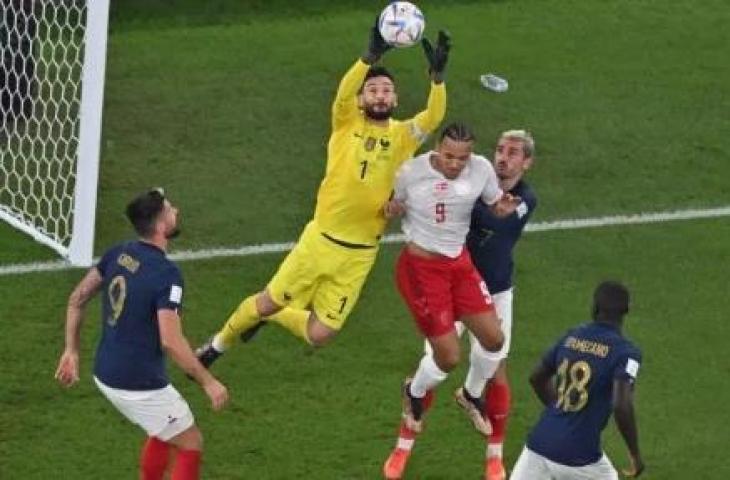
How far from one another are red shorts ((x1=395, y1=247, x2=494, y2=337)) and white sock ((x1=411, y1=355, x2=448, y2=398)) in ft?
0.63

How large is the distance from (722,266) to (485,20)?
5554 mm

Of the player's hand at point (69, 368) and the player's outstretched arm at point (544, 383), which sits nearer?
the player's outstretched arm at point (544, 383)

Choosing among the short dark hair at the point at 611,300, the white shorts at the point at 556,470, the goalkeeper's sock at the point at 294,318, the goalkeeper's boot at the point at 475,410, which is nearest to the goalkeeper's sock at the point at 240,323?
the goalkeeper's sock at the point at 294,318

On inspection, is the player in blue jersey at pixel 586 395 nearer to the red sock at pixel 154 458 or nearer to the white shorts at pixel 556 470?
the white shorts at pixel 556 470

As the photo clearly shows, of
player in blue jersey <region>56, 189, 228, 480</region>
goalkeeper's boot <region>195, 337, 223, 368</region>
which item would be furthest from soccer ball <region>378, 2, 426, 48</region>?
goalkeeper's boot <region>195, 337, 223, 368</region>

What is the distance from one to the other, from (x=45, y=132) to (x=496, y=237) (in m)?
5.44

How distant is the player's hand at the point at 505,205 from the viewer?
37.5ft

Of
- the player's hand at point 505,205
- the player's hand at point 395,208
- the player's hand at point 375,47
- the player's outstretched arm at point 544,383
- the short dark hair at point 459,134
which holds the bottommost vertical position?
the player's outstretched arm at point 544,383

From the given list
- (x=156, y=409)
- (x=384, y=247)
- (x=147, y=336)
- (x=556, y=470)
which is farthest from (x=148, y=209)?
(x=384, y=247)

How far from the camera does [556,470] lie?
9.98 m

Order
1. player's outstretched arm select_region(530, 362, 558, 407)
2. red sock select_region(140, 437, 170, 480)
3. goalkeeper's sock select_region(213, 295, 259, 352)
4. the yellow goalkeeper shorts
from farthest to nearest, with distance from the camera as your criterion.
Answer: goalkeeper's sock select_region(213, 295, 259, 352), the yellow goalkeeper shorts, red sock select_region(140, 437, 170, 480), player's outstretched arm select_region(530, 362, 558, 407)

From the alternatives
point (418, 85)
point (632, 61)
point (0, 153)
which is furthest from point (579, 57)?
point (0, 153)

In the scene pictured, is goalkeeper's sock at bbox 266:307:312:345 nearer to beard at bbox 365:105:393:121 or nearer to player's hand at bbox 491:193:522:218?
beard at bbox 365:105:393:121

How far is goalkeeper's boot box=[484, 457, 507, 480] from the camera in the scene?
38.1ft
